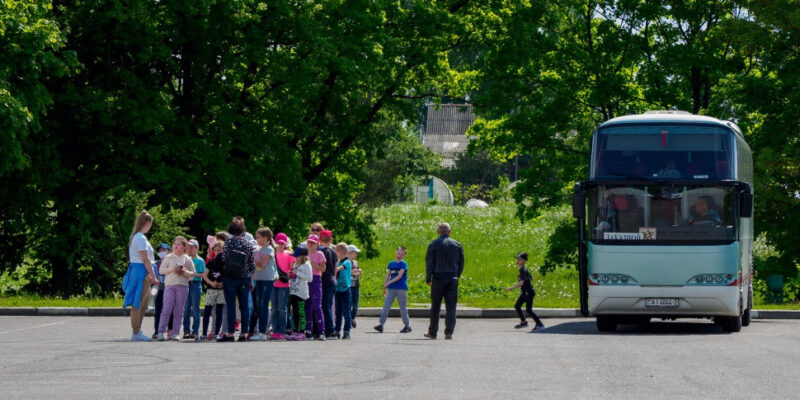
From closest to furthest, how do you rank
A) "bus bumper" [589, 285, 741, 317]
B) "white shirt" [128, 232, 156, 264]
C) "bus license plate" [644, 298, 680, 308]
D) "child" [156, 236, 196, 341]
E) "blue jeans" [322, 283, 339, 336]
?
"white shirt" [128, 232, 156, 264] → "child" [156, 236, 196, 341] → "blue jeans" [322, 283, 339, 336] → "bus bumper" [589, 285, 741, 317] → "bus license plate" [644, 298, 680, 308]

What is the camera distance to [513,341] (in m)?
19.4

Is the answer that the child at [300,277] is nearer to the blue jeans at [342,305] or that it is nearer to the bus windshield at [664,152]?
the blue jeans at [342,305]

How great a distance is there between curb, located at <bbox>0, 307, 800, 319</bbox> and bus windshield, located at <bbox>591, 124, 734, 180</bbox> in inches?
251

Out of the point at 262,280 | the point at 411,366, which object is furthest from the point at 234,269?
the point at 411,366

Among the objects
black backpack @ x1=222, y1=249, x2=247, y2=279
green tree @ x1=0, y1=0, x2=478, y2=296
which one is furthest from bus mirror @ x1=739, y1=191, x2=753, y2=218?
green tree @ x1=0, y1=0, x2=478, y2=296

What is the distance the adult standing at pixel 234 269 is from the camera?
18.7 metres

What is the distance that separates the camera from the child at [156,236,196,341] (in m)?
19.0

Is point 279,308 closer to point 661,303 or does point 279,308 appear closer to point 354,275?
point 354,275

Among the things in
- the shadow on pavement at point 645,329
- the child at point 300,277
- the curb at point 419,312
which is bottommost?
the shadow on pavement at point 645,329

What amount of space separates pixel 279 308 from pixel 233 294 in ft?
2.87

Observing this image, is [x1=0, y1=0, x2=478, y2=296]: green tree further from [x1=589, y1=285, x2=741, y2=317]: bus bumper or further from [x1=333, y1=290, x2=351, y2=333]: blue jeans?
[x1=589, y1=285, x2=741, y2=317]: bus bumper

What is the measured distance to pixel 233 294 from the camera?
61.9 ft

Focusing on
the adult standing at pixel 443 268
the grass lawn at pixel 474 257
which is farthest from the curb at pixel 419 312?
the adult standing at pixel 443 268

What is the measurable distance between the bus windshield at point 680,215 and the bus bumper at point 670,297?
0.79 metres
